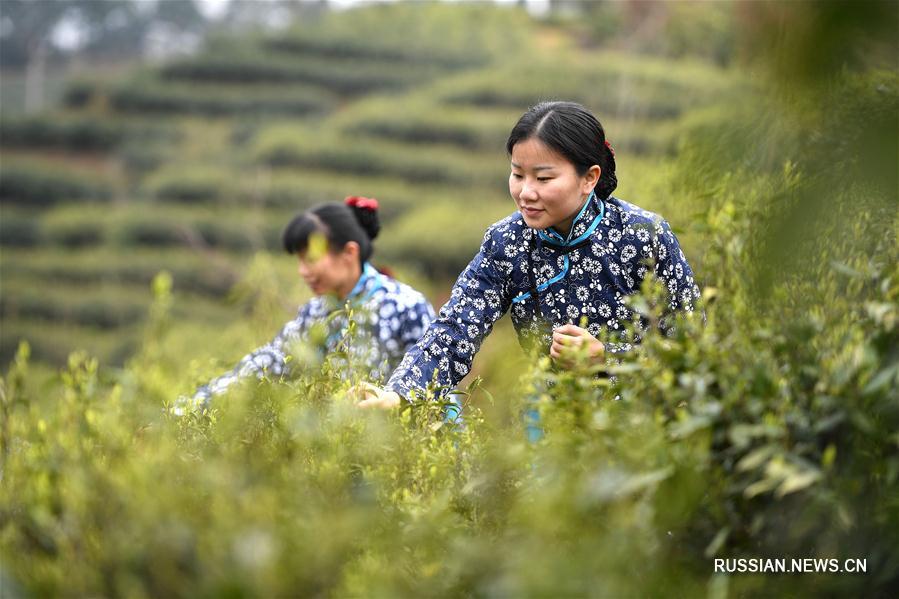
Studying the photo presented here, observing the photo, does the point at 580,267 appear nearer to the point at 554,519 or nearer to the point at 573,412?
the point at 573,412

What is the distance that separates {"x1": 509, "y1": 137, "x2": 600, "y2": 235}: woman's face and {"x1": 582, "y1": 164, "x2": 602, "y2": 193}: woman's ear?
0.04 metres

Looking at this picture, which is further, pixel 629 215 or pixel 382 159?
pixel 382 159

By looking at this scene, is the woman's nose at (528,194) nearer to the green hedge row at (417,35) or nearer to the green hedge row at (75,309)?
the green hedge row at (75,309)

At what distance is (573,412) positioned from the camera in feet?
4.71

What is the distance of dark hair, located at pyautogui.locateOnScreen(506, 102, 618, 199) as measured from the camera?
83.5 inches

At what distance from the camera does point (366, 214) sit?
→ 11.4 ft

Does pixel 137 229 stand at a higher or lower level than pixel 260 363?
lower

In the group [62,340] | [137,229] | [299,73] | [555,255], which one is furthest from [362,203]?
[299,73]

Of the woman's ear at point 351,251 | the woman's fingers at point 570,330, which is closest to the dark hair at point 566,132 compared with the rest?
the woman's fingers at point 570,330

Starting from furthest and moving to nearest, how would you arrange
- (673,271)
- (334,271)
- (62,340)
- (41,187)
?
(41,187) < (62,340) < (334,271) < (673,271)

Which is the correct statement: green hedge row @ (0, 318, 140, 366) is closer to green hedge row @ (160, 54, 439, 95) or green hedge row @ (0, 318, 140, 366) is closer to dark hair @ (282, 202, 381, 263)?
green hedge row @ (160, 54, 439, 95)

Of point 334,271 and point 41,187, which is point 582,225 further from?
point 41,187

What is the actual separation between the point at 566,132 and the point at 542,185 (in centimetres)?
12

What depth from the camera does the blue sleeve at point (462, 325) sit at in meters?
2.08
